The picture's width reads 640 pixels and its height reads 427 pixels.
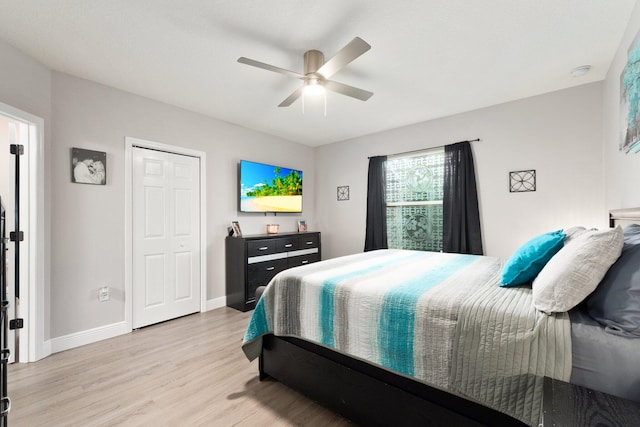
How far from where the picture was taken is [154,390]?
1910mm

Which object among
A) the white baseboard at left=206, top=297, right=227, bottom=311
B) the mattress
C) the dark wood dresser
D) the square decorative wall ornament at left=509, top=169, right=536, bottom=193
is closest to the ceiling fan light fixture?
the dark wood dresser

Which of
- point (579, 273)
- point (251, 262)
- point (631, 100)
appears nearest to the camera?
point (579, 273)

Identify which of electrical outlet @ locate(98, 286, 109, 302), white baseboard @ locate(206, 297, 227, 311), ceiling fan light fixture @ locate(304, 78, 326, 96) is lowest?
white baseboard @ locate(206, 297, 227, 311)

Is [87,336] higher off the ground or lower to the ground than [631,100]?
lower

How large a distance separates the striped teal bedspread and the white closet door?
182cm

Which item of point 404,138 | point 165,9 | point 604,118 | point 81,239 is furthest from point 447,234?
point 81,239

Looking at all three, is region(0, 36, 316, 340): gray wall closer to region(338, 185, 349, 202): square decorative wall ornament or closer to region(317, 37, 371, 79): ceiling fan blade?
region(317, 37, 371, 79): ceiling fan blade

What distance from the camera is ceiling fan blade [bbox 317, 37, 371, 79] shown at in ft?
5.64

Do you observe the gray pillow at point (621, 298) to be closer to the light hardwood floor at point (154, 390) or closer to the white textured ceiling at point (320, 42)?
the light hardwood floor at point (154, 390)

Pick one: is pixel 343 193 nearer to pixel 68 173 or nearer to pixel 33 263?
pixel 68 173

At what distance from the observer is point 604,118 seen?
2.72m

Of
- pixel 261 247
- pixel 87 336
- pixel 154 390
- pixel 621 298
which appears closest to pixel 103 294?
pixel 87 336

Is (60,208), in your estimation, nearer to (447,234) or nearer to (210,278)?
(210,278)

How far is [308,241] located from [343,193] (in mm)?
1096
